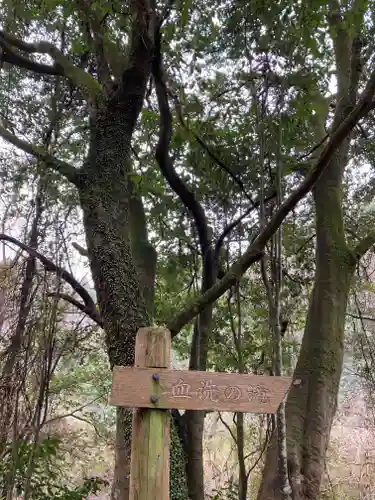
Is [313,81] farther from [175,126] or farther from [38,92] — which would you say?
[38,92]

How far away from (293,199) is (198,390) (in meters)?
0.92

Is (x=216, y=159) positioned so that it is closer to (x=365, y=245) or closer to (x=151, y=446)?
(x=365, y=245)

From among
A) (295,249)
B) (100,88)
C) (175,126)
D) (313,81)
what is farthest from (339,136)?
(295,249)

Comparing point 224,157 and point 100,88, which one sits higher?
point 100,88

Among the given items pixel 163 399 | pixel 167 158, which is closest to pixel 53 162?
pixel 167 158

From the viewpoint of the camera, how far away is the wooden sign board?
1.30 m

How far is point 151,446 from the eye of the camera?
4.37 ft

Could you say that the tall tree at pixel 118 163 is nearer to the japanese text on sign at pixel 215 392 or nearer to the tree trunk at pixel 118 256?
the tree trunk at pixel 118 256

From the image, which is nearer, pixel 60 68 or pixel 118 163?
pixel 118 163

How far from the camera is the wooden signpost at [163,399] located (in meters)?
1.30

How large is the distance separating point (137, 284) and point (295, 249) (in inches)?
69.1

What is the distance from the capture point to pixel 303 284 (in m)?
3.65

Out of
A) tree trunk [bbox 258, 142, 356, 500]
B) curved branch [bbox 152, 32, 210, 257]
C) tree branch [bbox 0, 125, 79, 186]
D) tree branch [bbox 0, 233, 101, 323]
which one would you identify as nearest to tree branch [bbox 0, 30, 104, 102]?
tree branch [bbox 0, 125, 79, 186]

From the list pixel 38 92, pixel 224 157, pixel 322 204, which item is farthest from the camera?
pixel 38 92
